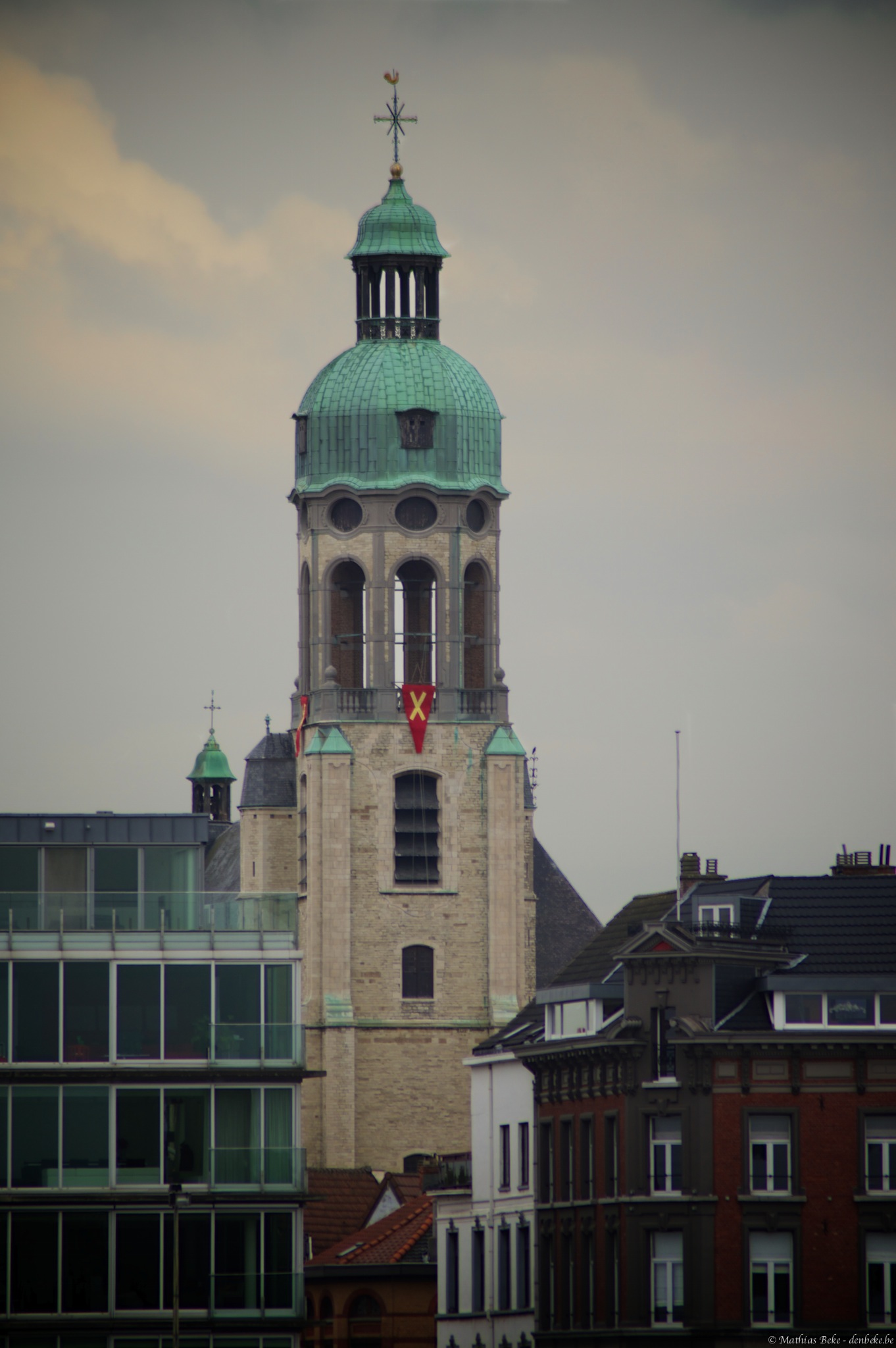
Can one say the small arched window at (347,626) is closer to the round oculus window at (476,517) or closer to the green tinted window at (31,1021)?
the round oculus window at (476,517)

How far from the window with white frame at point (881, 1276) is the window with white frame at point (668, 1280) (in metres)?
4.70

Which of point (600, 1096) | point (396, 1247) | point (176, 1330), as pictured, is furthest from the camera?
point (396, 1247)

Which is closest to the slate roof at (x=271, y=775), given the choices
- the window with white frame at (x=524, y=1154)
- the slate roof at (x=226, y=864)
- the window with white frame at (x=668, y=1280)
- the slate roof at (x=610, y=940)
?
the slate roof at (x=226, y=864)

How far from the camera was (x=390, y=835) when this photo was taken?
159500 millimetres

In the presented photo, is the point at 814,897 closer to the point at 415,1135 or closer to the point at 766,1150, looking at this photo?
the point at 766,1150

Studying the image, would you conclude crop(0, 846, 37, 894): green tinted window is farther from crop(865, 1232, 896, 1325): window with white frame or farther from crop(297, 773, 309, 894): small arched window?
crop(297, 773, 309, 894): small arched window

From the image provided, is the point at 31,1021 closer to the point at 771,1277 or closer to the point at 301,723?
the point at 771,1277

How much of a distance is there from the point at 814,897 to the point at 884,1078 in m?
7.71

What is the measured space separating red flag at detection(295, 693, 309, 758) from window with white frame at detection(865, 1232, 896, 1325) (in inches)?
2557

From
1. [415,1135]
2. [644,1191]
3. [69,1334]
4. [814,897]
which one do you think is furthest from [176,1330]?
[415,1135]

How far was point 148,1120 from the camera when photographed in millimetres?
103875

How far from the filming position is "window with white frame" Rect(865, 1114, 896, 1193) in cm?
10038

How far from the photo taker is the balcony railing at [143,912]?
345 feet

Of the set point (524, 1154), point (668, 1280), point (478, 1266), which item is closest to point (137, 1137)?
point (668, 1280)
